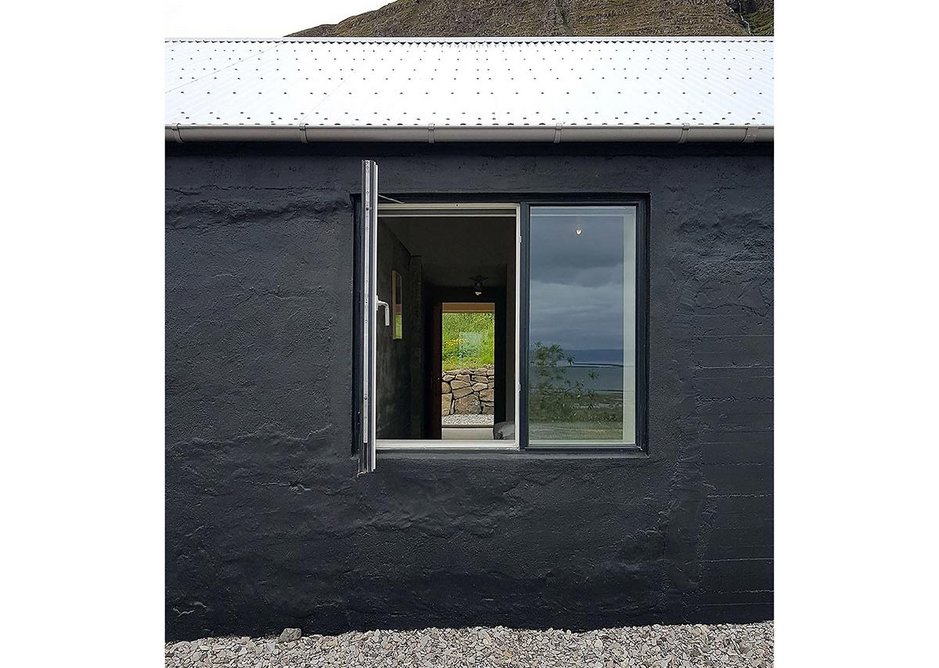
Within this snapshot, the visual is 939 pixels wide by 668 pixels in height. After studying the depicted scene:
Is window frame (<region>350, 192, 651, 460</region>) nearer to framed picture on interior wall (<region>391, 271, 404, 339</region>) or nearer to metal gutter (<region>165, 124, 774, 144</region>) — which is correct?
metal gutter (<region>165, 124, 774, 144</region>)

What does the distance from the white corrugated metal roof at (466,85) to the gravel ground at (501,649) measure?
2.46 meters

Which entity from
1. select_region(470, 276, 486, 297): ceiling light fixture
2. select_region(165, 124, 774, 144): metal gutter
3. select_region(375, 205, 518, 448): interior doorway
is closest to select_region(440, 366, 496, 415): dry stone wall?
select_region(375, 205, 518, 448): interior doorway

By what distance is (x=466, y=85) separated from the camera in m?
2.99

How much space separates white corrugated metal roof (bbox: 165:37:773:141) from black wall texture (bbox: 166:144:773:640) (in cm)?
16

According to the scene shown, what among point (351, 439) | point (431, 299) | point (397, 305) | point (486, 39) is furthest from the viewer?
point (431, 299)

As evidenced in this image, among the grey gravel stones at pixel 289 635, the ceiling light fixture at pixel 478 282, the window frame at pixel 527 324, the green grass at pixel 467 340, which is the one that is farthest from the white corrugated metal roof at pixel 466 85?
the green grass at pixel 467 340

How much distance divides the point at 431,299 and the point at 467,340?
4.21 meters

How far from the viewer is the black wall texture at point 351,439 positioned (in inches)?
111

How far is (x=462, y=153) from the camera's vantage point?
9.25 ft

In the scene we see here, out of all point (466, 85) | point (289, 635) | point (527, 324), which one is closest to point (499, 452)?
point (527, 324)

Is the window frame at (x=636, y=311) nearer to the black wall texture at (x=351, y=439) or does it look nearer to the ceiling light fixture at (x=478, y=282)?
the black wall texture at (x=351, y=439)

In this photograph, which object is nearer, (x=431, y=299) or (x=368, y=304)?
(x=368, y=304)

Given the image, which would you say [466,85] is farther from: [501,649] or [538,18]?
[538,18]
